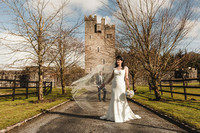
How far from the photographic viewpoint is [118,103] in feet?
18.1

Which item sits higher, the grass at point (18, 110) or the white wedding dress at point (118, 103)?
the white wedding dress at point (118, 103)

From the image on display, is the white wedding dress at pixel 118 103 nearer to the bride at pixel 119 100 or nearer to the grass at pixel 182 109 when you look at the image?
the bride at pixel 119 100

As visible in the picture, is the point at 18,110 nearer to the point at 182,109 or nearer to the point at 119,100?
the point at 119,100

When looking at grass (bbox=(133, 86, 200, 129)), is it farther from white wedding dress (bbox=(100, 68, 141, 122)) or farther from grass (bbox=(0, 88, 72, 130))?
grass (bbox=(0, 88, 72, 130))

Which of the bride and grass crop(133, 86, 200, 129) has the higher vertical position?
the bride

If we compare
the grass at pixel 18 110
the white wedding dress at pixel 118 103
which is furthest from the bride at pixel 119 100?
the grass at pixel 18 110

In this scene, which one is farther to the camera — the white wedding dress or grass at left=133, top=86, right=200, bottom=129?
the white wedding dress

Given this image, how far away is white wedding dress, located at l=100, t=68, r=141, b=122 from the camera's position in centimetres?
545

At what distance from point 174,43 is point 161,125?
293 inches

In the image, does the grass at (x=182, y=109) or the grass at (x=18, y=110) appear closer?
the grass at (x=182, y=109)

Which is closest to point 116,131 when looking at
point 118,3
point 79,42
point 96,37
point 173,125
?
point 173,125

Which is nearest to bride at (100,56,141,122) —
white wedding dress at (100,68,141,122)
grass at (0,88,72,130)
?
white wedding dress at (100,68,141,122)

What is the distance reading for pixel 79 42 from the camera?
62.7 feet

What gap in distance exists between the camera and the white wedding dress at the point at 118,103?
5.45 m
